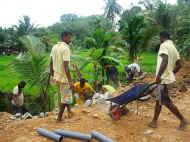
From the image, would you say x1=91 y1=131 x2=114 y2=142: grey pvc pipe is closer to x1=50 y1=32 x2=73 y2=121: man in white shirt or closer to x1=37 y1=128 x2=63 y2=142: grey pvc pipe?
x1=37 y1=128 x2=63 y2=142: grey pvc pipe

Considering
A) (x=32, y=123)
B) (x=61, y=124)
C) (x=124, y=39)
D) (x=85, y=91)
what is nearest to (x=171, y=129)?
(x=61, y=124)

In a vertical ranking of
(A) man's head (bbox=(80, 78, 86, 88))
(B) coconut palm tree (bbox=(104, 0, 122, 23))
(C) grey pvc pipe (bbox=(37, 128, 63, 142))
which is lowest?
(C) grey pvc pipe (bbox=(37, 128, 63, 142))

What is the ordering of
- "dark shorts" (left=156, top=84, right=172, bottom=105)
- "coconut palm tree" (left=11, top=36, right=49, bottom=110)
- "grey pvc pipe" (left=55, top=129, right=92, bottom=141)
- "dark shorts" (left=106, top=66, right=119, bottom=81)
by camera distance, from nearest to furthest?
"grey pvc pipe" (left=55, top=129, right=92, bottom=141) < "dark shorts" (left=156, top=84, right=172, bottom=105) < "coconut palm tree" (left=11, top=36, right=49, bottom=110) < "dark shorts" (left=106, top=66, right=119, bottom=81)

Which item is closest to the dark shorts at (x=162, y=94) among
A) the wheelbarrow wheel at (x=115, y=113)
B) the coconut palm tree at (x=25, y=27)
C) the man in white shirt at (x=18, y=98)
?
the wheelbarrow wheel at (x=115, y=113)

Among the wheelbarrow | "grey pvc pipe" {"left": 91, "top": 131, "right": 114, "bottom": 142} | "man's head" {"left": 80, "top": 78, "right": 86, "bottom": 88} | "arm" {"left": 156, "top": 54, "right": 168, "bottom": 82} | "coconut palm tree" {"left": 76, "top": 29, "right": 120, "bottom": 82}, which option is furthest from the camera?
"coconut palm tree" {"left": 76, "top": 29, "right": 120, "bottom": 82}

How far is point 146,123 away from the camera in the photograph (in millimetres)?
7254

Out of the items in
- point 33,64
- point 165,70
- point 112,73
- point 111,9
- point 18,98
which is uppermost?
point 111,9

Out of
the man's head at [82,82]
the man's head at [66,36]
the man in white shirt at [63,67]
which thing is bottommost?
the man's head at [82,82]

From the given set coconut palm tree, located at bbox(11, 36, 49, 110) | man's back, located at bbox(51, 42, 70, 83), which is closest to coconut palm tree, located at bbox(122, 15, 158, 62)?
coconut palm tree, located at bbox(11, 36, 49, 110)

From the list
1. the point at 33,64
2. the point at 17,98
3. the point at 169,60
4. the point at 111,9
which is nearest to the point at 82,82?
the point at 33,64

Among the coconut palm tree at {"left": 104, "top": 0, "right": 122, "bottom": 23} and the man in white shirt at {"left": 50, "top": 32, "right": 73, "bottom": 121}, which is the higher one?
the coconut palm tree at {"left": 104, "top": 0, "right": 122, "bottom": 23}

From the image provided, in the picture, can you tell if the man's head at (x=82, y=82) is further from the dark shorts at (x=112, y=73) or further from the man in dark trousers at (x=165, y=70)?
the man in dark trousers at (x=165, y=70)

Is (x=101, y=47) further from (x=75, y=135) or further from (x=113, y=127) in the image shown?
(x=75, y=135)

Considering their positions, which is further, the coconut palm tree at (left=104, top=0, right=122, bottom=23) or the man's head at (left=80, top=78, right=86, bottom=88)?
the coconut palm tree at (left=104, top=0, right=122, bottom=23)
